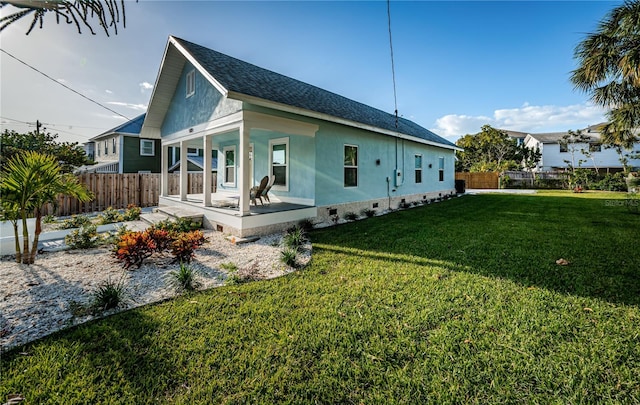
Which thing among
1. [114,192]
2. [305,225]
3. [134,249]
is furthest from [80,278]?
[114,192]

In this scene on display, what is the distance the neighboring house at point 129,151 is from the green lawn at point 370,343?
21.1m

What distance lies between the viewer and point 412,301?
3.58m

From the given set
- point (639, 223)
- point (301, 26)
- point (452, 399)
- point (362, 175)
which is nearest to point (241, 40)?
point (301, 26)

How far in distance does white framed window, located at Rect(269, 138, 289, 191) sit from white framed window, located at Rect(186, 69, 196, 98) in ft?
10.2

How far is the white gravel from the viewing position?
3.19m

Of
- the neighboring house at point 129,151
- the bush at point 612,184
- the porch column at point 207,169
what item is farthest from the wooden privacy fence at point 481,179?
the neighboring house at point 129,151

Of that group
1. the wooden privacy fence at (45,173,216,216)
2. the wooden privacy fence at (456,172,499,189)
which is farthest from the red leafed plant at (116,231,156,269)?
the wooden privacy fence at (456,172,499,189)

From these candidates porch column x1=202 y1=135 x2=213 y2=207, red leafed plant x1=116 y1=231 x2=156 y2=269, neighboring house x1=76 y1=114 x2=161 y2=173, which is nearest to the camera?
red leafed plant x1=116 y1=231 x2=156 y2=269

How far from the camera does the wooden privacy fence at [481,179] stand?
29.1 m

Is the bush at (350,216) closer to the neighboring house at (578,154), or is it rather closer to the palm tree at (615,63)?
the palm tree at (615,63)

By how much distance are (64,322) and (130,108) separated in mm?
23078

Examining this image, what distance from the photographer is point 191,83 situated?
31.3 feet

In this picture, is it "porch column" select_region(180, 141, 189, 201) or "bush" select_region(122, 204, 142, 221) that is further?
"porch column" select_region(180, 141, 189, 201)

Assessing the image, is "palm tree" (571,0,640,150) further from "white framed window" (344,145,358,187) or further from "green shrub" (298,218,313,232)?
"green shrub" (298,218,313,232)
